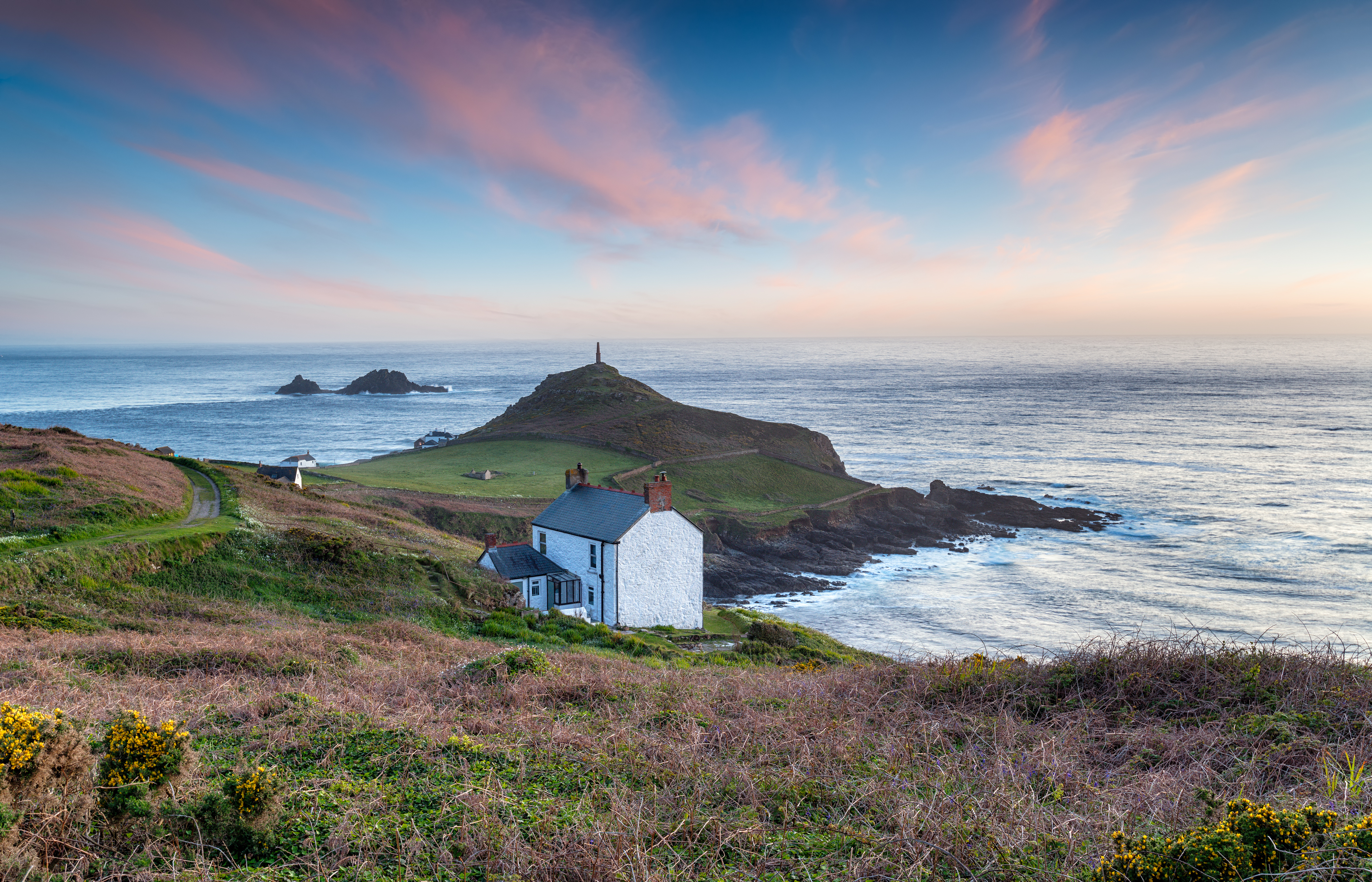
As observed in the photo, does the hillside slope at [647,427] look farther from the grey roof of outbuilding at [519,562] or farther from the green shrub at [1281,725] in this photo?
the green shrub at [1281,725]

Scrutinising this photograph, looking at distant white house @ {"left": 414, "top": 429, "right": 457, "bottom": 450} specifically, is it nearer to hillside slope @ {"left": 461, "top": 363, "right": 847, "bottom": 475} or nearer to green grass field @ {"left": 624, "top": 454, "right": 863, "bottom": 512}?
hillside slope @ {"left": 461, "top": 363, "right": 847, "bottom": 475}

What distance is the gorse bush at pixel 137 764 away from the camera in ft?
21.0

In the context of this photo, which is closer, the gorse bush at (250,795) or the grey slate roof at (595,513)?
the gorse bush at (250,795)

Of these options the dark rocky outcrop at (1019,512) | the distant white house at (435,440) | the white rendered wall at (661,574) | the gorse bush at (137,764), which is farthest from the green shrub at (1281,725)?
the distant white house at (435,440)

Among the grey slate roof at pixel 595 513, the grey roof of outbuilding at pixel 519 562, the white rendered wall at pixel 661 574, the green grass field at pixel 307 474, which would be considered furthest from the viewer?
the green grass field at pixel 307 474

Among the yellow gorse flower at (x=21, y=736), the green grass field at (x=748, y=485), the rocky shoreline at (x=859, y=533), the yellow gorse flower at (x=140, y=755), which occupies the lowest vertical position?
the rocky shoreline at (x=859, y=533)

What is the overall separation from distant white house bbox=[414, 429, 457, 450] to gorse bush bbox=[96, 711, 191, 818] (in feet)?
287

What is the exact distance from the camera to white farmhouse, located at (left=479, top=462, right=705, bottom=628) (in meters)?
34.1

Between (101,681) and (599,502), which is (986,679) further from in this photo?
(599,502)

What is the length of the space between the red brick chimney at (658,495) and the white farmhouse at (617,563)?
42mm

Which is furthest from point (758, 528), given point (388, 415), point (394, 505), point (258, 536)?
point (388, 415)

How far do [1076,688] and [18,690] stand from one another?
51.0ft

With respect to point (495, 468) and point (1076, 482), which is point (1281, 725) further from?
point (1076, 482)

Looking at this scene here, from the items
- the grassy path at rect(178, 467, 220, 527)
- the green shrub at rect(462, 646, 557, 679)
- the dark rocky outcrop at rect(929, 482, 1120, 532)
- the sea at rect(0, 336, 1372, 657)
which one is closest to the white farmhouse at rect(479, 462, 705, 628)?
the sea at rect(0, 336, 1372, 657)
